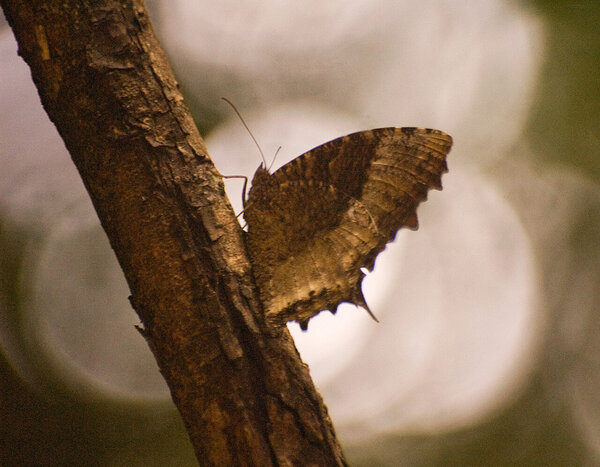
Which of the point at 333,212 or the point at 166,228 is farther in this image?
the point at 333,212

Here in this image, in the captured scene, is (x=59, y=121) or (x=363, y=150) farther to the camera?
(x=363, y=150)

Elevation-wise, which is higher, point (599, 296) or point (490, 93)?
point (490, 93)

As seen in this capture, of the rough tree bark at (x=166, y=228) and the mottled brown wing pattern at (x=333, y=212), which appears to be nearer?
the rough tree bark at (x=166, y=228)

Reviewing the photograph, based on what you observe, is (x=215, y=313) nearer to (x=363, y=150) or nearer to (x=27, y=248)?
(x=363, y=150)

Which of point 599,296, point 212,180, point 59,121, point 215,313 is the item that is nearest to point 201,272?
point 215,313
